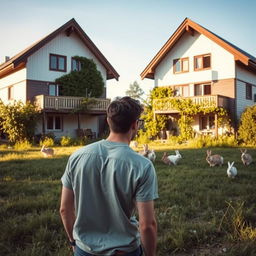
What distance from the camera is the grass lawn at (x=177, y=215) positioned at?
3.60 meters

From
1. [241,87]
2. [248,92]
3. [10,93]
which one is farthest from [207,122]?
[10,93]

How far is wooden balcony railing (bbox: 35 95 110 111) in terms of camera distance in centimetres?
2144

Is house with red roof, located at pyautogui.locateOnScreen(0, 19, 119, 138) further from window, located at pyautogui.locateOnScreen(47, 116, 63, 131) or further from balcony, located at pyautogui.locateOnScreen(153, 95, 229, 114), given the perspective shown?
balcony, located at pyautogui.locateOnScreen(153, 95, 229, 114)

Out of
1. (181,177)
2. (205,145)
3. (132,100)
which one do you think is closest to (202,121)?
(205,145)

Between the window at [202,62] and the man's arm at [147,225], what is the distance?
79.2ft

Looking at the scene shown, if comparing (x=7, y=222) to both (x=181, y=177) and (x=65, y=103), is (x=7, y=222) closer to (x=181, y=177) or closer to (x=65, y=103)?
(x=181, y=177)

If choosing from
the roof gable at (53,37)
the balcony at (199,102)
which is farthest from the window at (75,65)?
the balcony at (199,102)

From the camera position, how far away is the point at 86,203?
1941mm

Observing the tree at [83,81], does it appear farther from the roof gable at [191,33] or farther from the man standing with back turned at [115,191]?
the man standing with back turned at [115,191]

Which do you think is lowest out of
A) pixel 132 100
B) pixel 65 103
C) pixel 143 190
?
pixel 143 190

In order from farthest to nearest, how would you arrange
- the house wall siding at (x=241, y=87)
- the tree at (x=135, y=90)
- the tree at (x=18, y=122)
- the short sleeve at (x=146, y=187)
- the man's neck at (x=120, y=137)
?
1. the tree at (x=135, y=90)
2. the house wall siding at (x=241, y=87)
3. the tree at (x=18, y=122)
4. the man's neck at (x=120, y=137)
5. the short sleeve at (x=146, y=187)

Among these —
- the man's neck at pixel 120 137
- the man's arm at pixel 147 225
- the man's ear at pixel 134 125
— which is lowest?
the man's arm at pixel 147 225

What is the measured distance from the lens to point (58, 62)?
2494 centimetres

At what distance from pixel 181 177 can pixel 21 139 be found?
48.5 ft
